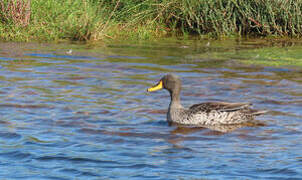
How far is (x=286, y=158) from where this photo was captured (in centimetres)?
674

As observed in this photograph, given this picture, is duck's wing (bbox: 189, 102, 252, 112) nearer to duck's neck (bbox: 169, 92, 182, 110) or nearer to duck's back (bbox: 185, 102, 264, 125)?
duck's back (bbox: 185, 102, 264, 125)

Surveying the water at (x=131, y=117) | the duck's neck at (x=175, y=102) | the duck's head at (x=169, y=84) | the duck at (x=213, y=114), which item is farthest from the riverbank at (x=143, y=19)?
the duck at (x=213, y=114)

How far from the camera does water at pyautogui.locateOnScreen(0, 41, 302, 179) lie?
6418mm

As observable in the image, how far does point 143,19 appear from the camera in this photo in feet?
59.2

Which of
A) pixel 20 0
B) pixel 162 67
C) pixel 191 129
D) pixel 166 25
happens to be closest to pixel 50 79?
pixel 162 67

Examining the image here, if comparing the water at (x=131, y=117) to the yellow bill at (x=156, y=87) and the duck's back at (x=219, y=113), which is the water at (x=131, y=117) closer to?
the duck's back at (x=219, y=113)

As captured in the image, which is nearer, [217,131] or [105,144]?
[105,144]

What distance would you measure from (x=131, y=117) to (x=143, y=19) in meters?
9.39

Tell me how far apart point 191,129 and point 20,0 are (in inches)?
351

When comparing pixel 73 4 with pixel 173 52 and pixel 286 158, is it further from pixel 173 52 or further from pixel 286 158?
pixel 286 158

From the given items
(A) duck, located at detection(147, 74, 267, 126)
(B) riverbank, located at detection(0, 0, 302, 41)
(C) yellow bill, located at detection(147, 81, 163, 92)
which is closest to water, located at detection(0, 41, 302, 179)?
(A) duck, located at detection(147, 74, 267, 126)

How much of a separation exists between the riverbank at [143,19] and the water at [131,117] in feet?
3.63

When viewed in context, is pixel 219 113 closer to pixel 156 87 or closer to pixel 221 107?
pixel 221 107

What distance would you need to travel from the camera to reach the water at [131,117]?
6418 millimetres
